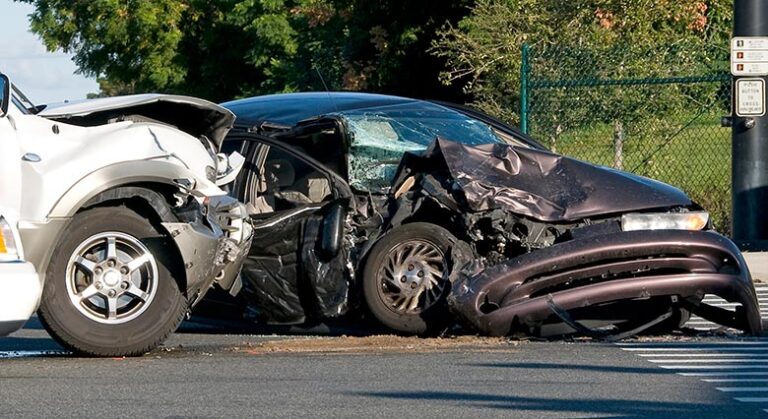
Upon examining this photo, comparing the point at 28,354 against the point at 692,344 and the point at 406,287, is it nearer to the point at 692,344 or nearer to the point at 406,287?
the point at 406,287

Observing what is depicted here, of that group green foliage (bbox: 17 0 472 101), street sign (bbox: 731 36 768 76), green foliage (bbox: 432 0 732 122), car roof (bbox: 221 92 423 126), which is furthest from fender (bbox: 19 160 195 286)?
green foliage (bbox: 17 0 472 101)

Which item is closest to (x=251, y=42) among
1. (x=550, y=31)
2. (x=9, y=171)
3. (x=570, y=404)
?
(x=550, y=31)

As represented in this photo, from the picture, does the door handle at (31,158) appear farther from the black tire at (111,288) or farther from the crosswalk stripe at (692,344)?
the crosswalk stripe at (692,344)

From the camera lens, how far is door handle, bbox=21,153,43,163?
826cm

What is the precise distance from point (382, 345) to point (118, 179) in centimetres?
202

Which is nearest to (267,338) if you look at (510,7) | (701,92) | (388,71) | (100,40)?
(701,92)

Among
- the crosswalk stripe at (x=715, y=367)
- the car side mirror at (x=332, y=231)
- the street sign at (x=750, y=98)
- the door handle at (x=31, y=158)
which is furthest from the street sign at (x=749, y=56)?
the door handle at (x=31, y=158)

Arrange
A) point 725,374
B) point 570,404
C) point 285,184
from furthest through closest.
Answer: point 285,184 → point 725,374 → point 570,404

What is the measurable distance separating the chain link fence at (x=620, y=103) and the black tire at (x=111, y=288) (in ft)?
26.1

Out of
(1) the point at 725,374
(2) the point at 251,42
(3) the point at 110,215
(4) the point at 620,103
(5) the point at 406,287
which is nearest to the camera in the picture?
(1) the point at 725,374

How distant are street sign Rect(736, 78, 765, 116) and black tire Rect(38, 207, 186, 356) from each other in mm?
7503

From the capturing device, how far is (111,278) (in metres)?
8.48

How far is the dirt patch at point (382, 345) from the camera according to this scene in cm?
911

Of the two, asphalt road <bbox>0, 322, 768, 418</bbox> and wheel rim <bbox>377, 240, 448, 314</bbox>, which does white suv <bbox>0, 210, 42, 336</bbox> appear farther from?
wheel rim <bbox>377, 240, 448, 314</bbox>
